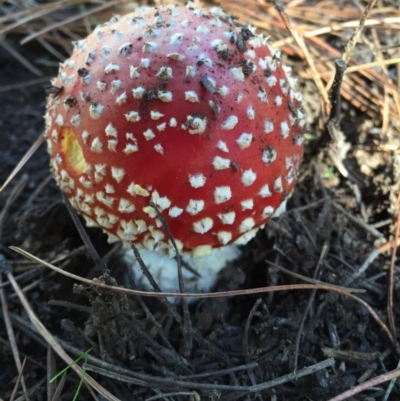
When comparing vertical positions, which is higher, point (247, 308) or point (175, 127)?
point (175, 127)

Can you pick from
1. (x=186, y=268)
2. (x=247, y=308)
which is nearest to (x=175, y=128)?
(x=186, y=268)

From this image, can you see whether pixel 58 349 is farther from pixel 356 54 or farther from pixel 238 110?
pixel 356 54

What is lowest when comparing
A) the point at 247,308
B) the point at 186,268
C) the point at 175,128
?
the point at 247,308

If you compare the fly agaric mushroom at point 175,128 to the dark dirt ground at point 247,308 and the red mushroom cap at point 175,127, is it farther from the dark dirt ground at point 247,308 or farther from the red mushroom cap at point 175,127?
the dark dirt ground at point 247,308

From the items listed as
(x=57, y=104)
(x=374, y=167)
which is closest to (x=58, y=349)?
(x=57, y=104)

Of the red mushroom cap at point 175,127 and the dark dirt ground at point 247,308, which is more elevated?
the red mushroom cap at point 175,127

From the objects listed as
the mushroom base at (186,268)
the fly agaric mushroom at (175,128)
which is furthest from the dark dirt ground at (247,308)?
the fly agaric mushroom at (175,128)

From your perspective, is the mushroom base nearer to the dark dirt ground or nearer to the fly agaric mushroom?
the dark dirt ground

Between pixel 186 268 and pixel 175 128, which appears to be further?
pixel 186 268

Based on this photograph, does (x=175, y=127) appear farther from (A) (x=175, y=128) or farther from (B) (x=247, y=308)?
(B) (x=247, y=308)
